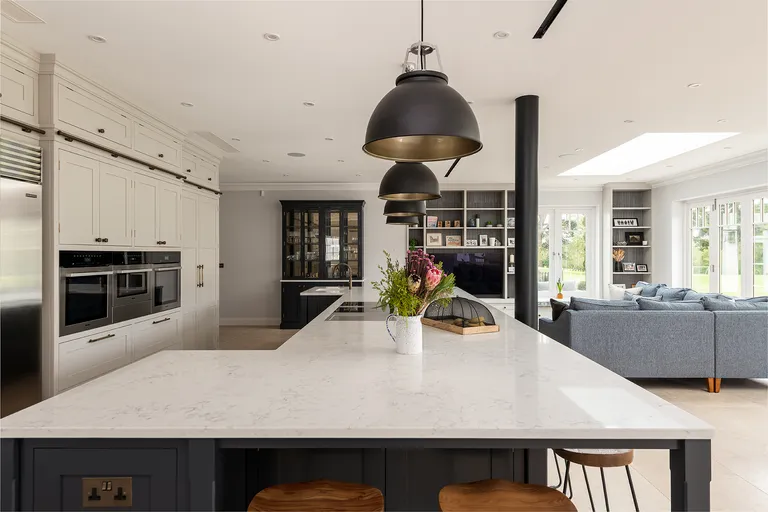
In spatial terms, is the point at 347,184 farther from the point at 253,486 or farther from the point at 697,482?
the point at 697,482

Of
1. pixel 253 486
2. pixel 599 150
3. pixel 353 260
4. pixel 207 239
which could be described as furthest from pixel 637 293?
pixel 253 486

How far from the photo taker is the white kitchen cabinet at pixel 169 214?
175 inches

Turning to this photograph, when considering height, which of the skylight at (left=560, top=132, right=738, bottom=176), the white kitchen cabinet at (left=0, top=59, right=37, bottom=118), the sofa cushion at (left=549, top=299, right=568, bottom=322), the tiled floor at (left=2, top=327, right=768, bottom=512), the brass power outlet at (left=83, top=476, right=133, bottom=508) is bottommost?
the tiled floor at (left=2, top=327, right=768, bottom=512)

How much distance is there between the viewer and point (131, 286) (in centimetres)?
395

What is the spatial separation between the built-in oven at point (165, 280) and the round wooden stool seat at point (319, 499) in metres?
3.49

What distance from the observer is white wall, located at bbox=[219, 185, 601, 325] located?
8391 millimetres

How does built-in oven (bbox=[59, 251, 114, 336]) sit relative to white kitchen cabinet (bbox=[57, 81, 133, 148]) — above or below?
below

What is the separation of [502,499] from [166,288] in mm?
4130

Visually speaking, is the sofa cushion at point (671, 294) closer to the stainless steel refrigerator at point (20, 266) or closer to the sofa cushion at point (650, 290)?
the sofa cushion at point (650, 290)

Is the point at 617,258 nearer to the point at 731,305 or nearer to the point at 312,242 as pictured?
the point at 731,305

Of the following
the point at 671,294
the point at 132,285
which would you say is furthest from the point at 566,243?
the point at 132,285

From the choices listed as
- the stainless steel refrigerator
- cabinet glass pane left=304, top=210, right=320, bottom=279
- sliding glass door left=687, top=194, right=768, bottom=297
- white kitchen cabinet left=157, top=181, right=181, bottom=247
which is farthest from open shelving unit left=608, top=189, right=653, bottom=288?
the stainless steel refrigerator

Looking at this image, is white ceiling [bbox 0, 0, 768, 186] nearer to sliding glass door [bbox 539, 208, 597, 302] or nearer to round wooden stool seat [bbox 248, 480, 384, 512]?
round wooden stool seat [bbox 248, 480, 384, 512]

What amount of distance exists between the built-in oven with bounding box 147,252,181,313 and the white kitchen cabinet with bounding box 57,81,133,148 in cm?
111
